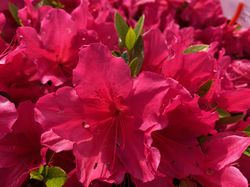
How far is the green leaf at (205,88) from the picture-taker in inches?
28.3

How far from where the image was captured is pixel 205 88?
0.72 meters

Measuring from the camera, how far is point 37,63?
2.41 ft

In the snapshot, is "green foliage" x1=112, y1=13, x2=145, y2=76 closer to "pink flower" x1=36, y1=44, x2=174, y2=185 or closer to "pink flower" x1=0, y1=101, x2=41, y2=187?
"pink flower" x1=36, y1=44, x2=174, y2=185

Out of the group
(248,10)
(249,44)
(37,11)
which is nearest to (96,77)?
(37,11)

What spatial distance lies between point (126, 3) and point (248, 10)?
36 cm

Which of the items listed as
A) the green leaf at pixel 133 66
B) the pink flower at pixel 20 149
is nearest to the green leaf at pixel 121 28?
the green leaf at pixel 133 66

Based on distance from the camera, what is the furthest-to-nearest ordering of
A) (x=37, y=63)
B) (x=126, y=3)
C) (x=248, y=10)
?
(x=126, y=3) → (x=248, y=10) → (x=37, y=63)

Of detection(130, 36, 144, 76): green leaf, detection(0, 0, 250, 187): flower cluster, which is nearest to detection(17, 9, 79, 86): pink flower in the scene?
detection(0, 0, 250, 187): flower cluster

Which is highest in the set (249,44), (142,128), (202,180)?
(142,128)

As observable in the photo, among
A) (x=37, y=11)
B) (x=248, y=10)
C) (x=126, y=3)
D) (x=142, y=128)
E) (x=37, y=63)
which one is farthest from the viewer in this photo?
(x=126, y=3)

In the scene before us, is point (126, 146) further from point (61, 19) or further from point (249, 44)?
point (249, 44)

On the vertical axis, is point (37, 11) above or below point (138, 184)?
above

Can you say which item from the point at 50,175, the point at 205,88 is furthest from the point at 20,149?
the point at 205,88

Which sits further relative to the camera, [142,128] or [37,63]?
[37,63]
